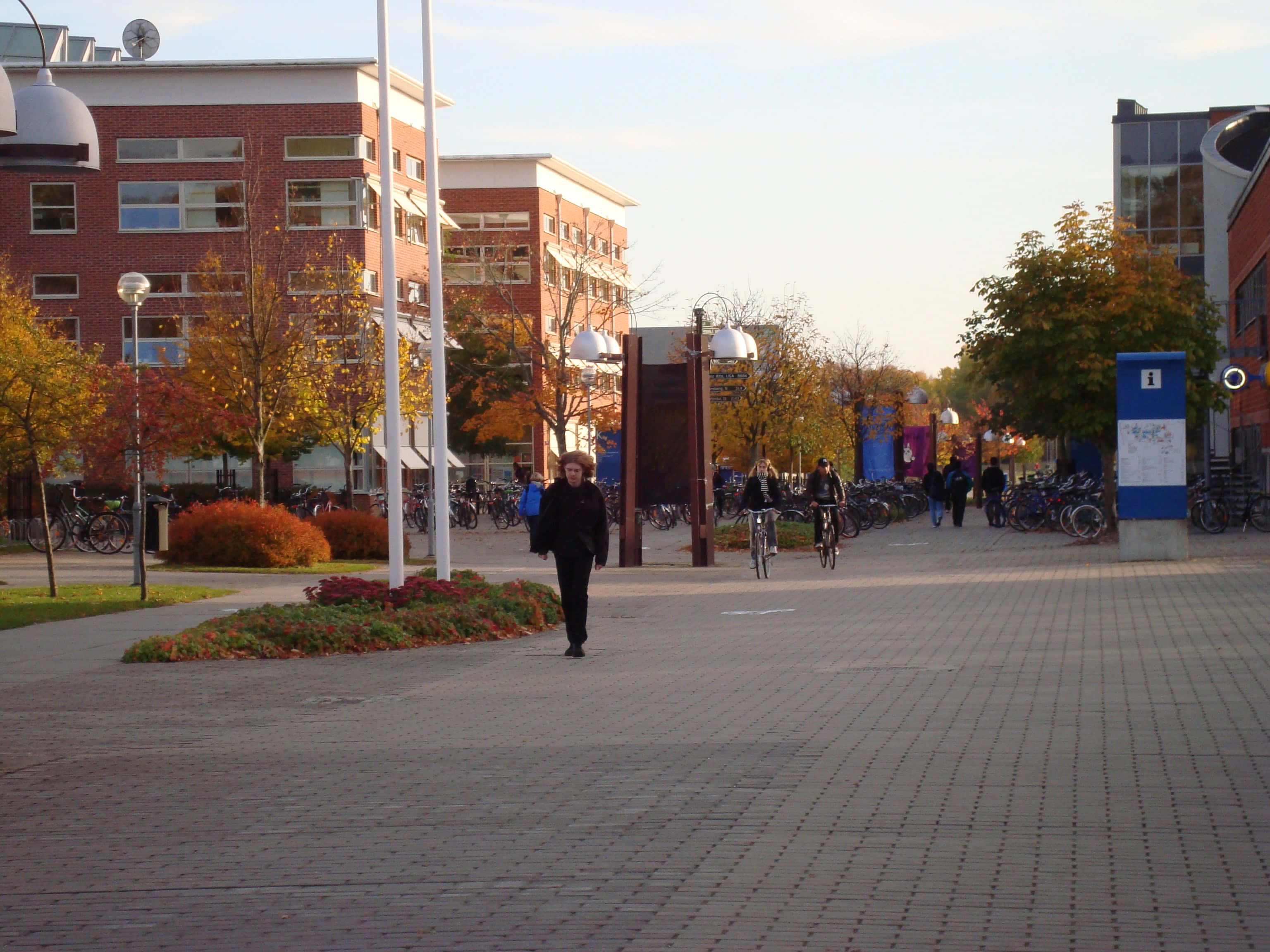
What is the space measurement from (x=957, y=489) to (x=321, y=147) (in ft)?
85.1

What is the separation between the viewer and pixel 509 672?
12492mm

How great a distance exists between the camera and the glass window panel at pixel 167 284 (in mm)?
55281

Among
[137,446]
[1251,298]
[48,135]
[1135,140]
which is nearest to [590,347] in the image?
[137,446]

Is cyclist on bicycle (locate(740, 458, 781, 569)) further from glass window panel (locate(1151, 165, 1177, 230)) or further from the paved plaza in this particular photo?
glass window panel (locate(1151, 165, 1177, 230))

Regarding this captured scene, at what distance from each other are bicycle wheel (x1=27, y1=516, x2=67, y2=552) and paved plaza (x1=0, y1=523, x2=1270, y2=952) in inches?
699

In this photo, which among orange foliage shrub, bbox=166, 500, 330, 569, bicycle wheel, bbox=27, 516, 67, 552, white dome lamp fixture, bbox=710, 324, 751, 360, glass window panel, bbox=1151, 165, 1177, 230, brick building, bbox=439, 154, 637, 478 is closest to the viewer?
→ orange foliage shrub, bbox=166, 500, 330, 569

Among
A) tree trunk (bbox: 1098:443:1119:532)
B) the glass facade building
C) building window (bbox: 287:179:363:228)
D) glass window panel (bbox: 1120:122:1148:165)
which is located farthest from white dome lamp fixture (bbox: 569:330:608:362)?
glass window panel (bbox: 1120:122:1148:165)

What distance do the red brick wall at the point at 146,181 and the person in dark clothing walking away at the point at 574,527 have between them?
4229cm

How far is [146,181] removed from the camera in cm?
5562

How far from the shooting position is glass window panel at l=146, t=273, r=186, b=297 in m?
55.3

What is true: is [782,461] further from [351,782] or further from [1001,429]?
[351,782]

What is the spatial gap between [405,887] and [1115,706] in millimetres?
5544

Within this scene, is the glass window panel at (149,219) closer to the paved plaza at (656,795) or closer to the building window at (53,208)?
the building window at (53,208)

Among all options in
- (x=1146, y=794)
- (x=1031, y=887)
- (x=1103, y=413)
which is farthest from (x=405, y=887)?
(x=1103, y=413)
